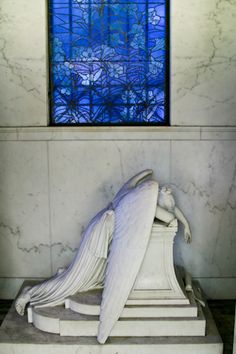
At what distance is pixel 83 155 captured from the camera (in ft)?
16.8

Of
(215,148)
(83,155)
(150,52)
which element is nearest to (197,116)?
(215,148)

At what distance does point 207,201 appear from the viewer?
5.18 meters

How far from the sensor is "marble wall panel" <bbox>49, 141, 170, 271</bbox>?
16.7ft

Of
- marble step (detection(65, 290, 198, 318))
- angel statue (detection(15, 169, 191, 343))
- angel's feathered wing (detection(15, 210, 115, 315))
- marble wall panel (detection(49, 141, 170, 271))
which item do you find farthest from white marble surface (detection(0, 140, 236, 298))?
marble step (detection(65, 290, 198, 318))

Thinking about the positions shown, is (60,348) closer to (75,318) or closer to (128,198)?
(75,318)

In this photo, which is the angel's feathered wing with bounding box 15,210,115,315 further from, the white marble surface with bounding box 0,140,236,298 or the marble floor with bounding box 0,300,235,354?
the white marble surface with bounding box 0,140,236,298

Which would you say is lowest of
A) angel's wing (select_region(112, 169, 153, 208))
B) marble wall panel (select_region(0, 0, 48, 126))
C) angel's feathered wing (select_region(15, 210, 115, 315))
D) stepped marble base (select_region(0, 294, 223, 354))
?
stepped marble base (select_region(0, 294, 223, 354))

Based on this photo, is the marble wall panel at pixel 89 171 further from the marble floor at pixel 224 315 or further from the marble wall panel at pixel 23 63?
the marble floor at pixel 224 315

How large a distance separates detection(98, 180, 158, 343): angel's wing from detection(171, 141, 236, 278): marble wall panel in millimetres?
1011

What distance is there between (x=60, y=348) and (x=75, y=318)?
26cm

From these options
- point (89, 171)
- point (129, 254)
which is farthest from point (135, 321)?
point (89, 171)

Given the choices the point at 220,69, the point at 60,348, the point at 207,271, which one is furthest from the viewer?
the point at 207,271

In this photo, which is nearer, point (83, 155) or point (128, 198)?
point (128, 198)

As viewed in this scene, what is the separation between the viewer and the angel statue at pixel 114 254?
4160 mm
